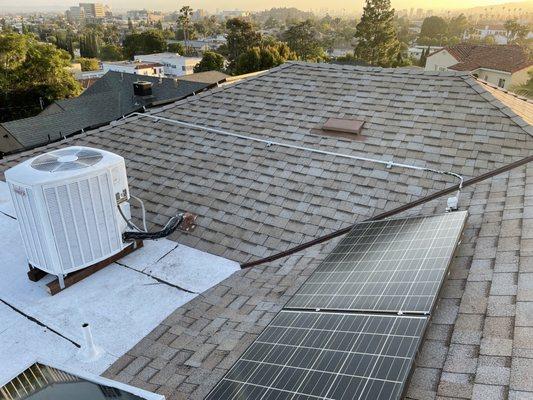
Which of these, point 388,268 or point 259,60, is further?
point 259,60

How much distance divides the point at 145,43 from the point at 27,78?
2526 inches

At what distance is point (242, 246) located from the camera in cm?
810

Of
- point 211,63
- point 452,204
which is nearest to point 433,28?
point 211,63

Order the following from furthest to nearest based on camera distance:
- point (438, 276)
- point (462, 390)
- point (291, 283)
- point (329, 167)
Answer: point (329, 167)
point (291, 283)
point (438, 276)
point (462, 390)

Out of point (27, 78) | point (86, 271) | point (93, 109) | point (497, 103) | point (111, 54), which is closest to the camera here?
point (86, 271)

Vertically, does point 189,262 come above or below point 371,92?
below

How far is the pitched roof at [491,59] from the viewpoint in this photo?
147 ft

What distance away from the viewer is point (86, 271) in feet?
25.2

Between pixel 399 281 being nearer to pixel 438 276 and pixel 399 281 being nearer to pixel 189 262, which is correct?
pixel 438 276

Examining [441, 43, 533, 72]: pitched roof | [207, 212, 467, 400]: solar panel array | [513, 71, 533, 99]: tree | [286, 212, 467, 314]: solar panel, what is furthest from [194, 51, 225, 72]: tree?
[207, 212, 467, 400]: solar panel array

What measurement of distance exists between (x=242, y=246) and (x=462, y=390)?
197 inches

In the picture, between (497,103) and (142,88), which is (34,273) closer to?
(497,103)

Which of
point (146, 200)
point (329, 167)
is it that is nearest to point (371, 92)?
point (329, 167)

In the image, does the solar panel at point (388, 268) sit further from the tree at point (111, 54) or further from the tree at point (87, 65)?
the tree at point (111, 54)
